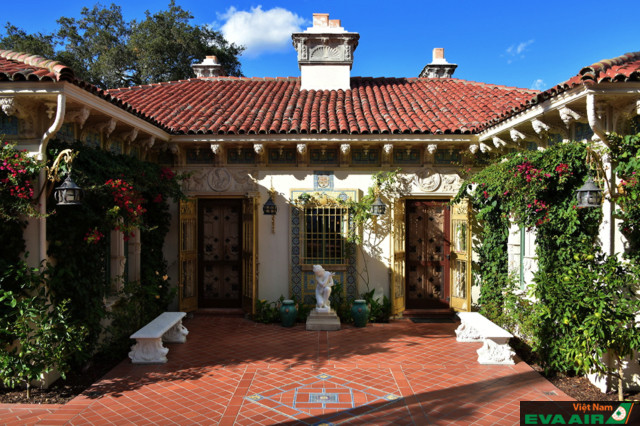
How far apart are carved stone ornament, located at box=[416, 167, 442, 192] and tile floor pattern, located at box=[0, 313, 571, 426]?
306 cm

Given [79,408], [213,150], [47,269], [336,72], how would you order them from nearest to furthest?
[79,408], [47,269], [213,150], [336,72]

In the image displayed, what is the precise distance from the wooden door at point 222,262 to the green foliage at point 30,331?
418 centimetres

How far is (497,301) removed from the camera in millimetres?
7824

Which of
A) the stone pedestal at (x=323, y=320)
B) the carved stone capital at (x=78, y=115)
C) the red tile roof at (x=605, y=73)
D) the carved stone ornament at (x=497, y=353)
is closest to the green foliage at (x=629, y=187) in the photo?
the red tile roof at (x=605, y=73)

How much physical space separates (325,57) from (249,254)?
5.77m

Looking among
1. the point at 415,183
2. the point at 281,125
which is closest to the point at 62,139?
the point at 281,125

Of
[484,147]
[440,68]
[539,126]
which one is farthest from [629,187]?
[440,68]

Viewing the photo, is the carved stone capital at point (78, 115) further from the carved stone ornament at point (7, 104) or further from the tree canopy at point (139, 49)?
the tree canopy at point (139, 49)

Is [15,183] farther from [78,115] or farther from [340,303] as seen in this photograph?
[340,303]

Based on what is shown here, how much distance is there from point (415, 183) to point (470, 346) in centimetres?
340

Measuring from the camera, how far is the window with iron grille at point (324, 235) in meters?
9.12

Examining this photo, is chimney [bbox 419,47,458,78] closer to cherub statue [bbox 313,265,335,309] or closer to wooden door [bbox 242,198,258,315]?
wooden door [bbox 242,198,258,315]

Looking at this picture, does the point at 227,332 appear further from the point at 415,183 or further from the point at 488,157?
the point at 488,157

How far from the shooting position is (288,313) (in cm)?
835
